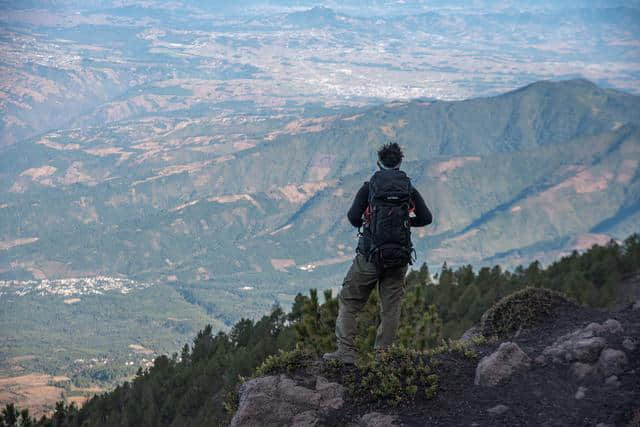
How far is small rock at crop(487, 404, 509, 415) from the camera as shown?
15.2 meters

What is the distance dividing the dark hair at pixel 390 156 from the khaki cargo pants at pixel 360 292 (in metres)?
2.12

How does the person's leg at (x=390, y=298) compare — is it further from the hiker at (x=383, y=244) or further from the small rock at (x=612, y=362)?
the small rock at (x=612, y=362)

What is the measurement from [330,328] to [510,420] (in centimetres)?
734

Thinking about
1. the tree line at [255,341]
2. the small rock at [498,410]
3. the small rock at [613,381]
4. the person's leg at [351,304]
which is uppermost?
the person's leg at [351,304]

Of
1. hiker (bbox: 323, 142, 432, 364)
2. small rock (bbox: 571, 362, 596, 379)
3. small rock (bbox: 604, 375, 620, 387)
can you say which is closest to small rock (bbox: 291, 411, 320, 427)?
hiker (bbox: 323, 142, 432, 364)

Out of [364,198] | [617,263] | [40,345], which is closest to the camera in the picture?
[364,198]

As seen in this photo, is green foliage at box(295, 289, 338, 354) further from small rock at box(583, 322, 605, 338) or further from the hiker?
small rock at box(583, 322, 605, 338)

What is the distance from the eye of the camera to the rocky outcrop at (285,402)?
15.6 m

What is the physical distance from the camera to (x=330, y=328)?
69.9 feet

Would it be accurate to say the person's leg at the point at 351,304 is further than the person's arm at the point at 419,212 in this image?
Yes

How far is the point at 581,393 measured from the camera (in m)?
16.0

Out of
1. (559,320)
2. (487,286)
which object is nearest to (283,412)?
(559,320)

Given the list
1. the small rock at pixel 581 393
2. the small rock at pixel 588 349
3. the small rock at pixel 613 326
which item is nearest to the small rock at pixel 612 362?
the small rock at pixel 588 349

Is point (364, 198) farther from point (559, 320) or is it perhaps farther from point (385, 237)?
point (559, 320)
